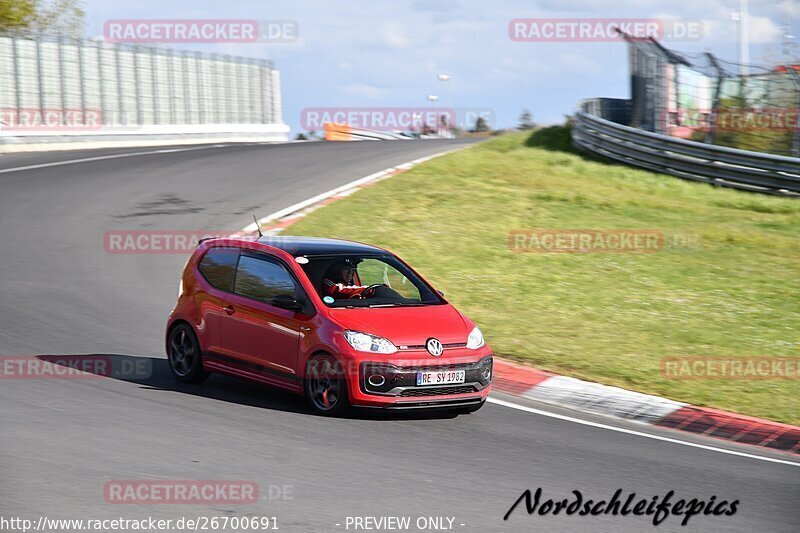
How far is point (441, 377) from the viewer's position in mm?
8883

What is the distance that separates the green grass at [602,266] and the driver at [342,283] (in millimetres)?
2639

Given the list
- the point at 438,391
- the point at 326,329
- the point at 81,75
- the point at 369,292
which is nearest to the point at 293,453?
the point at 326,329

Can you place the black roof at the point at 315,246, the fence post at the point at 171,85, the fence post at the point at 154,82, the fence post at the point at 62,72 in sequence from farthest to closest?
the fence post at the point at 171,85
the fence post at the point at 154,82
the fence post at the point at 62,72
the black roof at the point at 315,246

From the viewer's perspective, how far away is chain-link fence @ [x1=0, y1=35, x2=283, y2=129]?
34.1 m

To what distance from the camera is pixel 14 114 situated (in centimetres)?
3316

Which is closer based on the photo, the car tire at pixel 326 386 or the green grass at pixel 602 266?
the car tire at pixel 326 386

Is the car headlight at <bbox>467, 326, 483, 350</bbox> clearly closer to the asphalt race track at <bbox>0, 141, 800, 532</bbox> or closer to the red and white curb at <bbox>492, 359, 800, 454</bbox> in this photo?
the asphalt race track at <bbox>0, 141, 800, 532</bbox>

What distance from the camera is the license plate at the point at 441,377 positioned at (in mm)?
8812

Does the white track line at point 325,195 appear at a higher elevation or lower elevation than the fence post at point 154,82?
lower

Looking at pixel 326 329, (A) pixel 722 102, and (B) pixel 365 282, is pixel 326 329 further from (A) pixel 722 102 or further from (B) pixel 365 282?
(A) pixel 722 102

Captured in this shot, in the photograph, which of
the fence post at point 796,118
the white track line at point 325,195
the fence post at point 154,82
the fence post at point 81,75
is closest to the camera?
the white track line at point 325,195

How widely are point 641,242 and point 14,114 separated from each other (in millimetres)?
22698

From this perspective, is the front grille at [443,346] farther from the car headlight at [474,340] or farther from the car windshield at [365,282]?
the car windshield at [365,282]

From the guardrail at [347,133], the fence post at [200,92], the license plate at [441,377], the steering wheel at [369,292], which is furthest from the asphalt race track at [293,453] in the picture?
the guardrail at [347,133]
